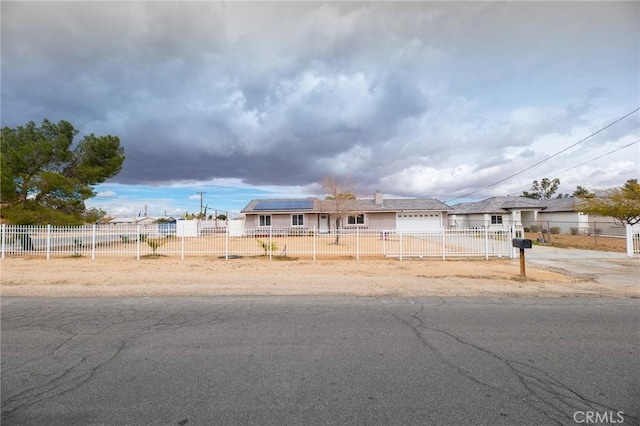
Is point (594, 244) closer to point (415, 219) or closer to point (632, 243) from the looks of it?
point (632, 243)

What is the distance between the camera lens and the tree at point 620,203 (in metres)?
22.1

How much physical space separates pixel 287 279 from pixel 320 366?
608 cm

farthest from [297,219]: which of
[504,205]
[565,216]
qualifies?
[565,216]

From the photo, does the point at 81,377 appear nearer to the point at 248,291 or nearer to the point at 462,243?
the point at 248,291

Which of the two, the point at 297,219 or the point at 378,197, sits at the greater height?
the point at 378,197

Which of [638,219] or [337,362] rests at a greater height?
[638,219]

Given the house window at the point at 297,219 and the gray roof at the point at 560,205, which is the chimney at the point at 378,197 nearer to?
the house window at the point at 297,219

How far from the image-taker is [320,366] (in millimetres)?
3639

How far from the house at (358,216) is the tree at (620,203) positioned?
12877mm

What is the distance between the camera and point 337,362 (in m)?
3.75

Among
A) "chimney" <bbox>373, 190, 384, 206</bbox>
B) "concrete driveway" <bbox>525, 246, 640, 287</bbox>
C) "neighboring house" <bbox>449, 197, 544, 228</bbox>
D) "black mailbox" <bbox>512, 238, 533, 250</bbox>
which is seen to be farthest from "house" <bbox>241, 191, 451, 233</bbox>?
"black mailbox" <bbox>512, 238, 533, 250</bbox>

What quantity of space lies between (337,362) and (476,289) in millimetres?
5867

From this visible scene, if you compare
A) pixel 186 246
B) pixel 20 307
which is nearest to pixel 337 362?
pixel 20 307

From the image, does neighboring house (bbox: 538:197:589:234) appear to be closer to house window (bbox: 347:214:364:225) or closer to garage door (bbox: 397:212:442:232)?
garage door (bbox: 397:212:442:232)
